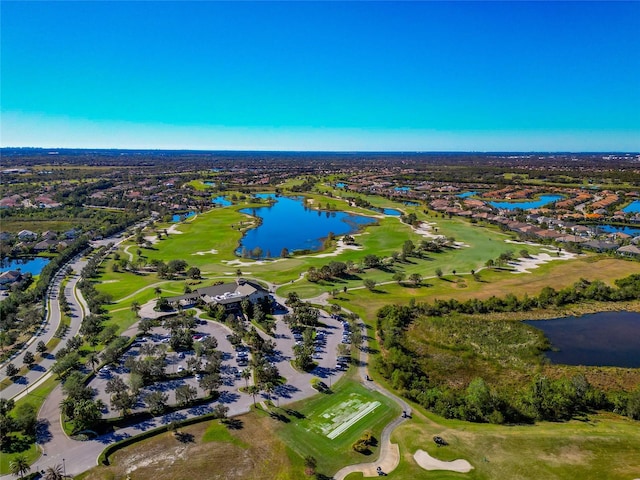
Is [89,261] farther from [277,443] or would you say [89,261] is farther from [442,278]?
[442,278]

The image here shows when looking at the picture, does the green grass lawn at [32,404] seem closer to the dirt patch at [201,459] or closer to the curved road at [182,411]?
the curved road at [182,411]

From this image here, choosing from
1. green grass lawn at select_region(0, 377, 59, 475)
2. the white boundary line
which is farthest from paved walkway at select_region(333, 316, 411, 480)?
green grass lawn at select_region(0, 377, 59, 475)

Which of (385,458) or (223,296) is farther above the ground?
(223,296)

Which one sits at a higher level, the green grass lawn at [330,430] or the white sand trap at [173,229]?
the white sand trap at [173,229]

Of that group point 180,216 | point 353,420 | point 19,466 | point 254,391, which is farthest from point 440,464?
point 180,216

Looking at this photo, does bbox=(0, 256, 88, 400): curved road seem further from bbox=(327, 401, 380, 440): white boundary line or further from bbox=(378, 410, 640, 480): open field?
bbox=(378, 410, 640, 480): open field

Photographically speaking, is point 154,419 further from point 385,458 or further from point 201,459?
point 385,458

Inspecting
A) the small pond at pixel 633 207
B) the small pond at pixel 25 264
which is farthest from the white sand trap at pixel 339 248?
the small pond at pixel 633 207
